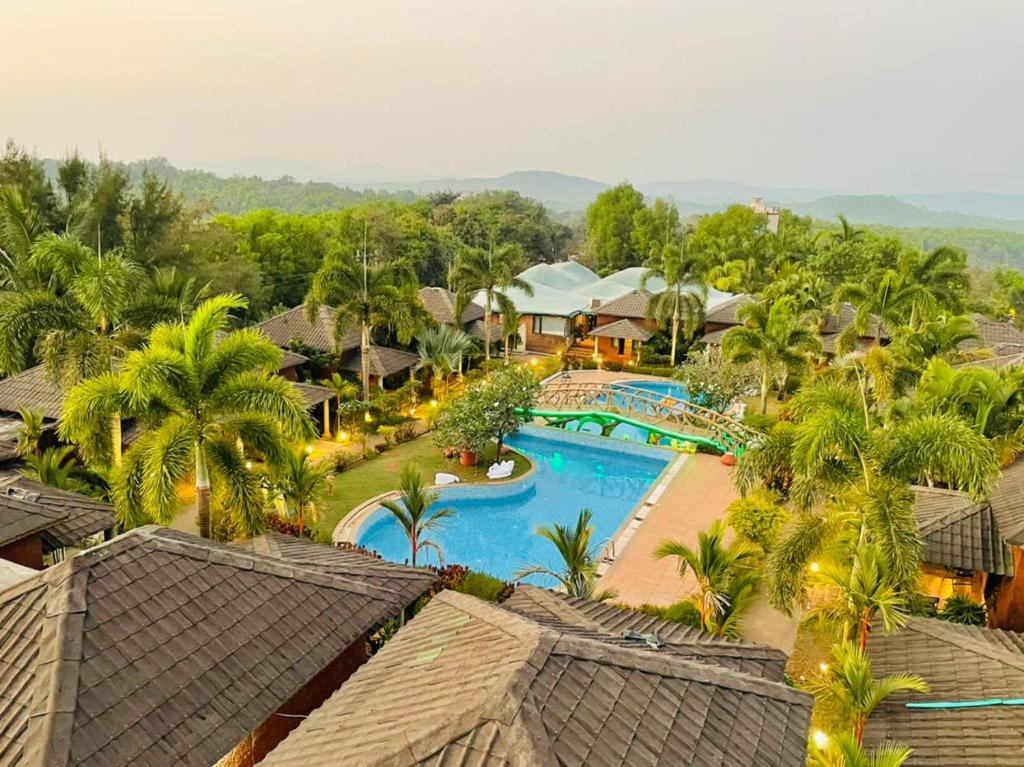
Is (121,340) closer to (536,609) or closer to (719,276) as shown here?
(536,609)

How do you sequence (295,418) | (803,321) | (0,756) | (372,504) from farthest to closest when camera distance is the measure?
(803,321), (372,504), (295,418), (0,756)

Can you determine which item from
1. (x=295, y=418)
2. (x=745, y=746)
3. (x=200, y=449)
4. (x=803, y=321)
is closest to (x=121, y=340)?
(x=200, y=449)

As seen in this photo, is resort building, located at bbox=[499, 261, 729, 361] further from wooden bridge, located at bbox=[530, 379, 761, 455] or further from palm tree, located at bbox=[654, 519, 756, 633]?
palm tree, located at bbox=[654, 519, 756, 633]

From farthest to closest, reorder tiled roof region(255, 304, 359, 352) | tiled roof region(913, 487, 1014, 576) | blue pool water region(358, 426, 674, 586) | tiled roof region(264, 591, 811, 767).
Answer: tiled roof region(255, 304, 359, 352) < blue pool water region(358, 426, 674, 586) < tiled roof region(913, 487, 1014, 576) < tiled roof region(264, 591, 811, 767)

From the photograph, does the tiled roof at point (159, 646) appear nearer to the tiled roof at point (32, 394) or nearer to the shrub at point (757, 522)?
the shrub at point (757, 522)

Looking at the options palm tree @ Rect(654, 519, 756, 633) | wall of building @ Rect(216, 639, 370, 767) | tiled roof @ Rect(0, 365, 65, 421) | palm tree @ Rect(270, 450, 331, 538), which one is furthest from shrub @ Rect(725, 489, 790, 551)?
tiled roof @ Rect(0, 365, 65, 421)

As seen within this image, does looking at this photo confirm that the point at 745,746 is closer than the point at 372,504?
Yes
